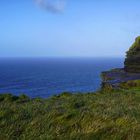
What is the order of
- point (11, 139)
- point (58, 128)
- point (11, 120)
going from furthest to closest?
1. point (11, 120)
2. point (58, 128)
3. point (11, 139)

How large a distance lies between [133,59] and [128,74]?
3.38 m

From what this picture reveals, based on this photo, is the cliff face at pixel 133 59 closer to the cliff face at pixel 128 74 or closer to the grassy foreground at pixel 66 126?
the cliff face at pixel 128 74

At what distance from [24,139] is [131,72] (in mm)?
41304

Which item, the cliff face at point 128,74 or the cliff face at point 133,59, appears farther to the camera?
the cliff face at point 133,59

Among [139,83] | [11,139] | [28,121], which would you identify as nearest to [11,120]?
[28,121]

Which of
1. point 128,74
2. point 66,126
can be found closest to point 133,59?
point 128,74

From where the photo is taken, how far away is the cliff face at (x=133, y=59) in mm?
48969

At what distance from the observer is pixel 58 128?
9422mm

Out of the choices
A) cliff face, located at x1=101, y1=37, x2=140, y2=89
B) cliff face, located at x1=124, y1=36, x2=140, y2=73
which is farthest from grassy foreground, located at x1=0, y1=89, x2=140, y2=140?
cliff face, located at x1=124, y1=36, x2=140, y2=73

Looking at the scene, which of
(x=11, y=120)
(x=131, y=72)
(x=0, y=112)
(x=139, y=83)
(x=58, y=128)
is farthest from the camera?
(x=131, y=72)

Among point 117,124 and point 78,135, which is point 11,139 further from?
point 117,124

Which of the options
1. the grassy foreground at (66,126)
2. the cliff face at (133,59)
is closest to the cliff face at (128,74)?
the cliff face at (133,59)

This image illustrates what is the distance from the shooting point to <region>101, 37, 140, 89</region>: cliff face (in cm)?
3959

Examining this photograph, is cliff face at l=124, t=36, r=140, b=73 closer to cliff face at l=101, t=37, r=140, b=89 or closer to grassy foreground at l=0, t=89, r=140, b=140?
cliff face at l=101, t=37, r=140, b=89
